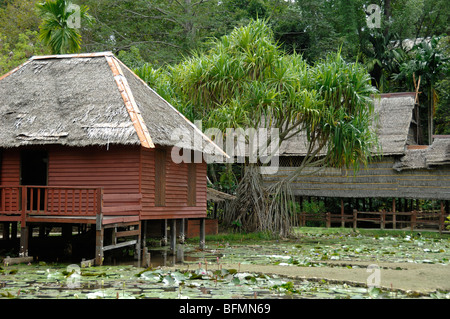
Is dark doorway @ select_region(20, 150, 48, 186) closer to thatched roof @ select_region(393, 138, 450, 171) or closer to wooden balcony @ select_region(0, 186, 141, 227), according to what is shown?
wooden balcony @ select_region(0, 186, 141, 227)

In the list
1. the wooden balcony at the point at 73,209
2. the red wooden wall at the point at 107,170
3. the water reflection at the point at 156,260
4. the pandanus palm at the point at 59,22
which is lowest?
the water reflection at the point at 156,260

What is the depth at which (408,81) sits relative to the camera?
33.3 meters

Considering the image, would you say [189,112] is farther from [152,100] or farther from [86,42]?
[86,42]

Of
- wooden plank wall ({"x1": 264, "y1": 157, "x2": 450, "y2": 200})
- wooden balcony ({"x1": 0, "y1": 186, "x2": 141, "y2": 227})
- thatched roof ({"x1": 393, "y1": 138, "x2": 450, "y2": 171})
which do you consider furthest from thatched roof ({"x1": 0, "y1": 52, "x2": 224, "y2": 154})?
thatched roof ({"x1": 393, "y1": 138, "x2": 450, "y2": 171})

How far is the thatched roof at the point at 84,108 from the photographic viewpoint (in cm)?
1403

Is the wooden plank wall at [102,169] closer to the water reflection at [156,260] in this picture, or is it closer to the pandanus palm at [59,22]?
the water reflection at [156,260]

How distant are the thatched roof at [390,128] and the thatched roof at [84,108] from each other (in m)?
10.5

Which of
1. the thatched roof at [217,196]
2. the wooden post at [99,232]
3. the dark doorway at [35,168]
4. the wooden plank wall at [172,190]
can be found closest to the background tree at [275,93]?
the thatched roof at [217,196]

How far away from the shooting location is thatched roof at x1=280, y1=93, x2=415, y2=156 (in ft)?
84.3

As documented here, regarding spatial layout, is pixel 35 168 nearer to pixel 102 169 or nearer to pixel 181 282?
pixel 102 169

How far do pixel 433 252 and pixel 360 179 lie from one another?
10.4m

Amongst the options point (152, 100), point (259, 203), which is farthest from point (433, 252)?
point (152, 100)

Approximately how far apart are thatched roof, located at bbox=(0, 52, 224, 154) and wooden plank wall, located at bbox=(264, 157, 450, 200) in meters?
10.9

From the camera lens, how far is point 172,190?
16.1m
